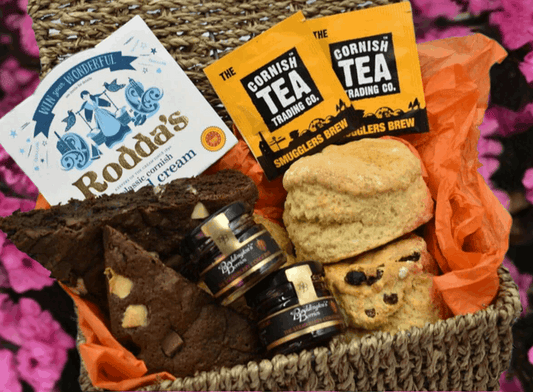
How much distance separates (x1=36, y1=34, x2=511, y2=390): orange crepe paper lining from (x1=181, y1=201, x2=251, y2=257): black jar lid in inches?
12.3

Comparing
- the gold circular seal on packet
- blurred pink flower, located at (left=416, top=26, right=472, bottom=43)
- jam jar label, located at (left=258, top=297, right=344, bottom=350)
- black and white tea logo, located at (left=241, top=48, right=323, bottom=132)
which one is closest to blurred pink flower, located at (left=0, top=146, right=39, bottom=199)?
the gold circular seal on packet

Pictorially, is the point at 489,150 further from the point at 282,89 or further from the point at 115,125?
the point at 115,125

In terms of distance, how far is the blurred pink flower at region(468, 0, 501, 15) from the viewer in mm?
1926

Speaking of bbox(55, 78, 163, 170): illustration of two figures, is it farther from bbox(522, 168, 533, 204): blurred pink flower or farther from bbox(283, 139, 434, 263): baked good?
bbox(522, 168, 533, 204): blurred pink flower

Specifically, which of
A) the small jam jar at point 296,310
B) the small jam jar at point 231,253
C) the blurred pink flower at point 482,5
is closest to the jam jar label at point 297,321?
the small jam jar at point 296,310

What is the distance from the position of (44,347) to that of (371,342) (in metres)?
1.29

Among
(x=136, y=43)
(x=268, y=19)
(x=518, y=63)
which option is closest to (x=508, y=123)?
(x=518, y=63)

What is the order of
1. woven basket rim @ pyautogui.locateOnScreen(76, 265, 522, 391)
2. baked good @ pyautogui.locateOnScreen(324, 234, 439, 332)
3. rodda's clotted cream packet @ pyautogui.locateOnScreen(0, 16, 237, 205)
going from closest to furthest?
1. woven basket rim @ pyautogui.locateOnScreen(76, 265, 522, 391)
2. baked good @ pyautogui.locateOnScreen(324, 234, 439, 332)
3. rodda's clotted cream packet @ pyautogui.locateOnScreen(0, 16, 237, 205)

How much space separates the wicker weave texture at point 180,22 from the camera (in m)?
1.75

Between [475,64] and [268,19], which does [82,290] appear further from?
[475,64]

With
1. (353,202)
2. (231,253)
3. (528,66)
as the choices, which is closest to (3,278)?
(231,253)

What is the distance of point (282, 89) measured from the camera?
5.71 ft

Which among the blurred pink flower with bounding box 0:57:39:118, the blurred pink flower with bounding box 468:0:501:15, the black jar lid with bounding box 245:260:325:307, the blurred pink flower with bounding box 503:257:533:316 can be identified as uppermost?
the blurred pink flower with bounding box 0:57:39:118

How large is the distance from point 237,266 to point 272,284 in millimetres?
117
